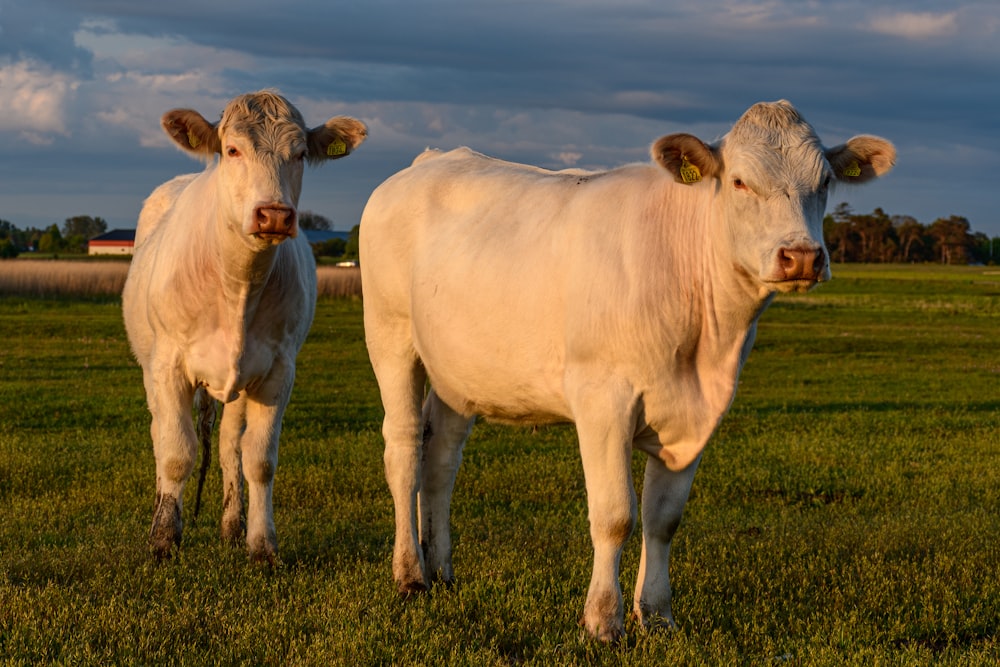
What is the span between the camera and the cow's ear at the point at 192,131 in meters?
7.64

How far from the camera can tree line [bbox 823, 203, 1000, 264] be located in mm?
116062

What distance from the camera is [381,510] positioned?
9.70 meters

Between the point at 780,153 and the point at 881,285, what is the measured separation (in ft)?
214

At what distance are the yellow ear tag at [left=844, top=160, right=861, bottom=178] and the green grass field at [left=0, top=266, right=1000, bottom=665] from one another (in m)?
2.41

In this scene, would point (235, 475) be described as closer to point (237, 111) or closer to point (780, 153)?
point (237, 111)

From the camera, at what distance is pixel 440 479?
7430 mm

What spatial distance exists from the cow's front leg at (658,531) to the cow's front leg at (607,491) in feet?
1.24

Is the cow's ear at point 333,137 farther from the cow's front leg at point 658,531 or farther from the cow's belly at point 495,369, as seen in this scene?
the cow's front leg at point 658,531

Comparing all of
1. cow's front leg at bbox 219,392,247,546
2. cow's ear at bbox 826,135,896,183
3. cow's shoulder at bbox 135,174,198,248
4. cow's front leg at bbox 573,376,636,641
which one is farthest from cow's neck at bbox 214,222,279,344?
cow's ear at bbox 826,135,896,183

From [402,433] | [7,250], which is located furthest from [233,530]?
[7,250]

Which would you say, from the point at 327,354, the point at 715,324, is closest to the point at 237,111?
the point at 715,324

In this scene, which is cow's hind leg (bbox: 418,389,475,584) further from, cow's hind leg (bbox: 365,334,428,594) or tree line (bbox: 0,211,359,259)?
tree line (bbox: 0,211,359,259)

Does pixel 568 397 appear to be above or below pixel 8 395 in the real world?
above

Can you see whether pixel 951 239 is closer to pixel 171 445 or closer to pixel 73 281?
pixel 73 281
